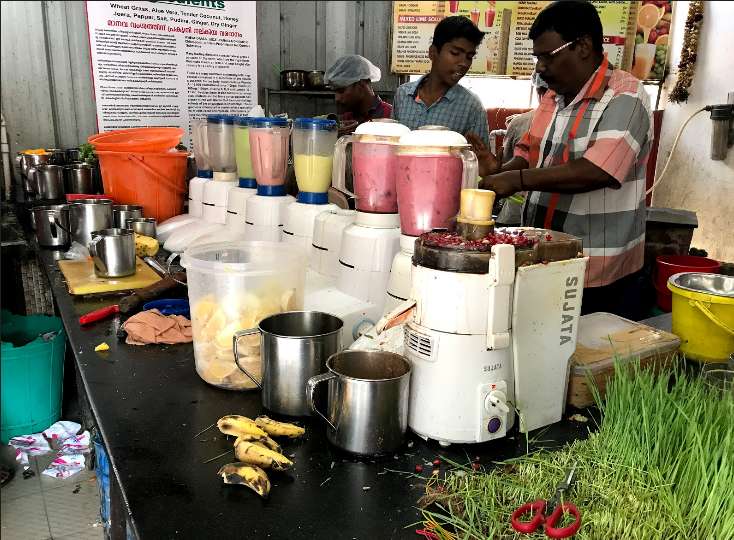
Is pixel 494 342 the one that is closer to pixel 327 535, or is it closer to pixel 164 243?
pixel 327 535

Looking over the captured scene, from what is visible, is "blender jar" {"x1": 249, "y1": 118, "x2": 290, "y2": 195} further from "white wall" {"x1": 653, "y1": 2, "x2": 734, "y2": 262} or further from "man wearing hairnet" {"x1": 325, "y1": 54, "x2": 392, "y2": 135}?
"white wall" {"x1": 653, "y1": 2, "x2": 734, "y2": 262}

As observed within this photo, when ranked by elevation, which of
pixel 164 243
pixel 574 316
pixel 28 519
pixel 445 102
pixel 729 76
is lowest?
pixel 28 519

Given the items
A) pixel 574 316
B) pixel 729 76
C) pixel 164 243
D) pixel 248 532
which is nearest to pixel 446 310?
pixel 574 316

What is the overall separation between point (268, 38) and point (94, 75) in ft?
4.35

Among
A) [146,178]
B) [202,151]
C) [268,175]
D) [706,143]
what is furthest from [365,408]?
[706,143]

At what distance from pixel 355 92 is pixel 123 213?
1.64 metres

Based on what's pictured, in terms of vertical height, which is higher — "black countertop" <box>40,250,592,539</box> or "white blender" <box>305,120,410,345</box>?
"white blender" <box>305,120,410,345</box>

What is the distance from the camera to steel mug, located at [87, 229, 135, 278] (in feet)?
6.58

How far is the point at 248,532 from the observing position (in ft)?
2.67

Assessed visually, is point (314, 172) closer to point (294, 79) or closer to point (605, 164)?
point (605, 164)

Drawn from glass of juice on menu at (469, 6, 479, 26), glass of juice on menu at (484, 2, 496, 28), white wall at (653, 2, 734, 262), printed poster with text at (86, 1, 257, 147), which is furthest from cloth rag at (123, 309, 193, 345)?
white wall at (653, 2, 734, 262)

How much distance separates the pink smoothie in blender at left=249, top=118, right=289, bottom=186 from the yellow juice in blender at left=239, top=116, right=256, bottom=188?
0.43 ft

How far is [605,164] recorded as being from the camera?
1.78 metres

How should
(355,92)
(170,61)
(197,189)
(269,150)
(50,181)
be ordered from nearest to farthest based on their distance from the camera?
1. (269,150)
2. (197,189)
3. (50,181)
4. (355,92)
5. (170,61)
